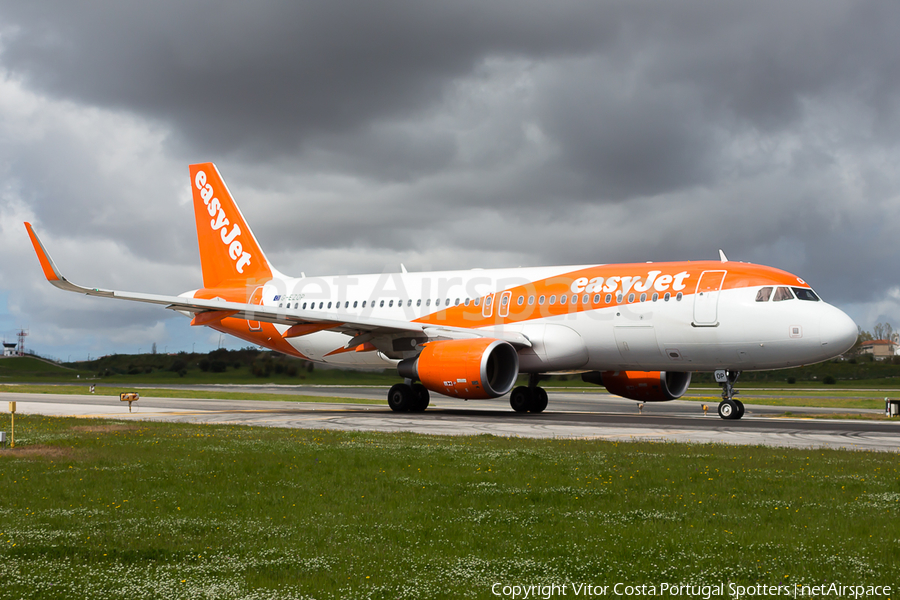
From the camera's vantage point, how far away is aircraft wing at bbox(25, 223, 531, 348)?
74.7ft

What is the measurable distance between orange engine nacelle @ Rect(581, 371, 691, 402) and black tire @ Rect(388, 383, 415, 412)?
6549 mm

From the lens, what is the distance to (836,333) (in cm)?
1956

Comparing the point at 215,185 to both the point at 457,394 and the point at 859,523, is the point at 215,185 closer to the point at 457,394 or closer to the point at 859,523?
the point at 457,394

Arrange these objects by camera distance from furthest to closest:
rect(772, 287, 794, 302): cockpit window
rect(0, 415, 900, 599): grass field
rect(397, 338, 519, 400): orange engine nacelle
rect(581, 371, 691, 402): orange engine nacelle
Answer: rect(581, 371, 691, 402): orange engine nacelle < rect(397, 338, 519, 400): orange engine nacelle < rect(772, 287, 794, 302): cockpit window < rect(0, 415, 900, 599): grass field

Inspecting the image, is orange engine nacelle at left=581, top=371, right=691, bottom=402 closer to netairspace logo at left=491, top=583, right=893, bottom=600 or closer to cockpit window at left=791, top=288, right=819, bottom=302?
cockpit window at left=791, top=288, right=819, bottom=302

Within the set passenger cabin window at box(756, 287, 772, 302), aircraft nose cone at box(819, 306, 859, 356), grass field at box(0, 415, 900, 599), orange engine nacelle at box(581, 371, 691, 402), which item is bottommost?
grass field at box(0, 415, 900, 599)

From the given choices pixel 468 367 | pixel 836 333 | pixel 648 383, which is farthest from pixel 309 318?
pixel 836 333

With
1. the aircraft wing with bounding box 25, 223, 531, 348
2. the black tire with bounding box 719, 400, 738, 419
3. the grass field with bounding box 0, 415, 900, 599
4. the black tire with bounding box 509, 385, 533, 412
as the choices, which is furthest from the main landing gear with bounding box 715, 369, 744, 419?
the grass field with bounding box 0, 415, 900, 599

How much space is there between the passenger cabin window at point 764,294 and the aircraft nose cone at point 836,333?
1.43 metres

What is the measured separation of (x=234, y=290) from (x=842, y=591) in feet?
93.6

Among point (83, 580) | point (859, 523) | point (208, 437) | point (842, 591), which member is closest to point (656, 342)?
point (208, 437)

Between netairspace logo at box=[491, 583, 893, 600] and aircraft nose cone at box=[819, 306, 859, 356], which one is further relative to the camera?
aircraft nose cone at box=[819, 306, 859, 356]

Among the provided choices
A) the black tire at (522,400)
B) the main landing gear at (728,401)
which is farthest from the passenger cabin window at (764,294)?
the black tire at (522,400)

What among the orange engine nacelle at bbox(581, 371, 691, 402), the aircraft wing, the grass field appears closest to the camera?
the grass field
